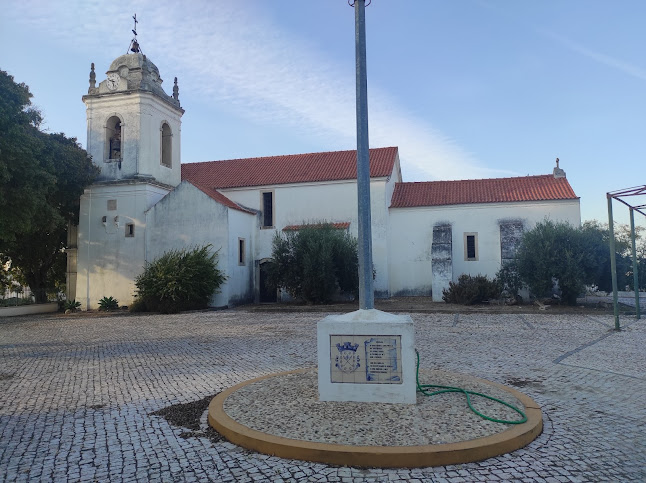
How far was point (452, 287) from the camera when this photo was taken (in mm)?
21750

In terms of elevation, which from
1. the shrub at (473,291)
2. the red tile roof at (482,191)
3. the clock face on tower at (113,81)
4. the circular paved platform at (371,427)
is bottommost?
the circular paved platform at (371,427)

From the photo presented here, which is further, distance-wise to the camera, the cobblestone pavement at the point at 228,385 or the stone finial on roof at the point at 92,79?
the stone finial on roof at the point at 92,79

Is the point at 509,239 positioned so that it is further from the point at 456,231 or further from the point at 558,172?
the point at 558,172

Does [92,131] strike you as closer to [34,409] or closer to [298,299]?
[298,299]

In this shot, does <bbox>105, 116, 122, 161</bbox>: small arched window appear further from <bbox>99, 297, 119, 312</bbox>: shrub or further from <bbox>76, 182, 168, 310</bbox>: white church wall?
<bbox>99, 297, 119, 312</bbox>: shrub

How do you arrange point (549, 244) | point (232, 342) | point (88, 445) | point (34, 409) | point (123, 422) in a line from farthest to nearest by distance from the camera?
point (549, 244), point (232, 342), point (34, 409), point (123, 422), point (88, 445)

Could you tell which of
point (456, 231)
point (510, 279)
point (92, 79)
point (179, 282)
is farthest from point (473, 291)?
point (92, 79)

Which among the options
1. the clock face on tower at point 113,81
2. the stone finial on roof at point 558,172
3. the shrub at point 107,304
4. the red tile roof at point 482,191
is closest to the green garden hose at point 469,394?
the red tile roof at point 482,191

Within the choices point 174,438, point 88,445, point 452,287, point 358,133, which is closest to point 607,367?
point 358,133

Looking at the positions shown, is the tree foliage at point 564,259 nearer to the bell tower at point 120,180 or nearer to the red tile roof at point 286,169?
the red tile roof at point 286,169

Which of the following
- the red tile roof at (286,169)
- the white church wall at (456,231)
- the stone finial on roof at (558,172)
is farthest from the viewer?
the red tile roof at (286,169)

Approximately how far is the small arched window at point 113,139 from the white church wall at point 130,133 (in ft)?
0.52

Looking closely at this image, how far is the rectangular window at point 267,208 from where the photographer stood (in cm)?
2667

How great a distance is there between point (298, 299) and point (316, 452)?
19.6m
